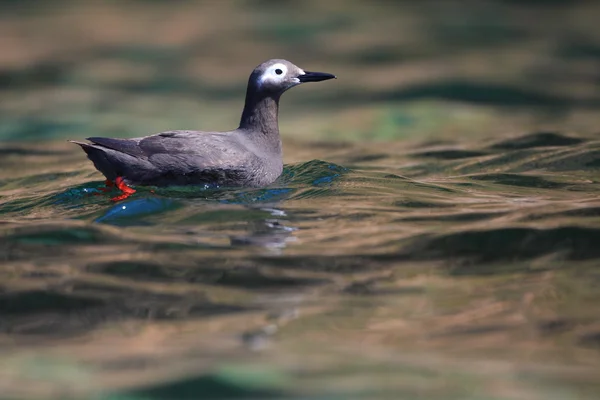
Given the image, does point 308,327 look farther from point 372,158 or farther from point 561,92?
point 561,92

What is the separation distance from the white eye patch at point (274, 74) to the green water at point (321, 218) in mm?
927

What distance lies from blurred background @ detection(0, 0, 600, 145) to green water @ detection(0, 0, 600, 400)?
43mm

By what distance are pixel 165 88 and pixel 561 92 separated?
5530 mm

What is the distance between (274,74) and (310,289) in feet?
11.1

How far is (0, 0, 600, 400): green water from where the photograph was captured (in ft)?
15.9

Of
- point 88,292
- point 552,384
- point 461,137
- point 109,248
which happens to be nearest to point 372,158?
point 461,137

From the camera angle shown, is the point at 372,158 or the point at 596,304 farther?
the point at 372,158

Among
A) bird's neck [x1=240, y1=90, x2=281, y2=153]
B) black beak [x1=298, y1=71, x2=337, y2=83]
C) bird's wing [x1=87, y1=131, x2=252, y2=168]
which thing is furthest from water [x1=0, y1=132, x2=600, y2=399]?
black beak [x1=298, y1=71, x2=337, y2=83]

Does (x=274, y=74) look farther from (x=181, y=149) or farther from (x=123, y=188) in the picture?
(x=123, y=188)

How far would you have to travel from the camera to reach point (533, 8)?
1561 centimetres

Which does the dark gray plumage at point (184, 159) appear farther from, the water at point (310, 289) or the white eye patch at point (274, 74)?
the white eye patch at point (274, 74)

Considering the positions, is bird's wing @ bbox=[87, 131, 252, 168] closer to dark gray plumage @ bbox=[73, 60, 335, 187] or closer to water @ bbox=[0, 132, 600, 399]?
dark gray plumage @ bbox=[73, 60, 335, 187]

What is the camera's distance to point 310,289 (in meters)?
5.98

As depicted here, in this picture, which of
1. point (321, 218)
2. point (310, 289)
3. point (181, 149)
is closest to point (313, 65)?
point (181, 149)
